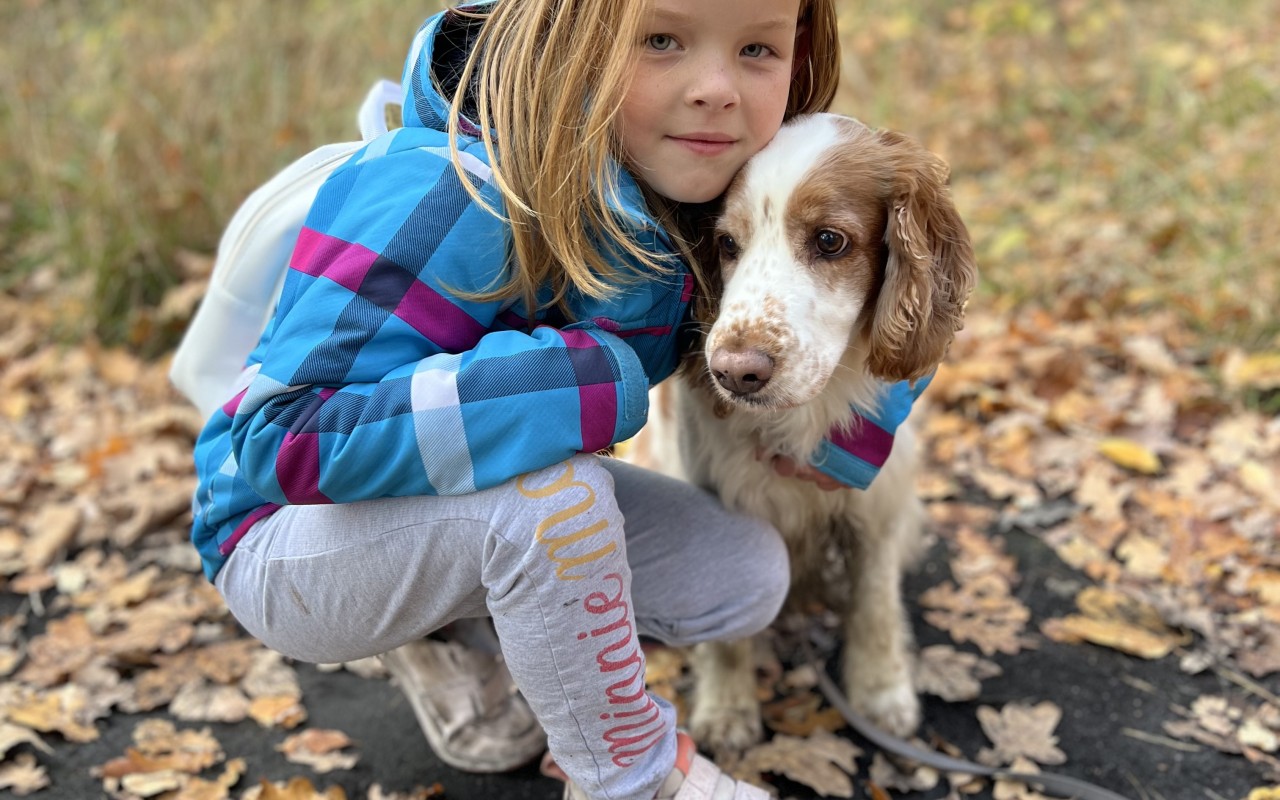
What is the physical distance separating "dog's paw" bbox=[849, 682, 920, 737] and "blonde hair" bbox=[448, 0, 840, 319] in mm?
1364

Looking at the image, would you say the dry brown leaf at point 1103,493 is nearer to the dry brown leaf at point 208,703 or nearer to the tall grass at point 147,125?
the dry brown leaf at point 208,703

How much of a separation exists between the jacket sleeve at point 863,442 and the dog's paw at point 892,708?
24.5 inches

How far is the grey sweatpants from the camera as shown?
6.05 ft

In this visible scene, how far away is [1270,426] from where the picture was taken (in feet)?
11.8

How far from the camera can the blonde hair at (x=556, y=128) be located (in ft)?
6.16

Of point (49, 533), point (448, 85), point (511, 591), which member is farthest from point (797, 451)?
point (49, 533)

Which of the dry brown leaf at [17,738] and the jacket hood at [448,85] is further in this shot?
the dry brown leaf at [17,738]

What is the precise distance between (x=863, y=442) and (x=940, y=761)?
2.45 feet

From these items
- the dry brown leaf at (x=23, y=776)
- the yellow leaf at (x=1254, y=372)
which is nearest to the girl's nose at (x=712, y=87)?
the dry brown leaf at (x=23, y=776)

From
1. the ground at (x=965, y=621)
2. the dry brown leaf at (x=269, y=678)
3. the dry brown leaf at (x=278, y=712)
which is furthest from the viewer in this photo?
the dry brown leaf at (x=269, y=678)

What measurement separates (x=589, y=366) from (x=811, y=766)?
4.06 feet

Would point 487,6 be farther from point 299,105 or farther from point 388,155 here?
point 299,105

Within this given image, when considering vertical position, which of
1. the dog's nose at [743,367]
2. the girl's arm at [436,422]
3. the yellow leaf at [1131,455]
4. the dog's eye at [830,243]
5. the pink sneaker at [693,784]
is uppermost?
the dog's eye at [830,243]

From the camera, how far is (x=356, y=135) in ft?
17.6
